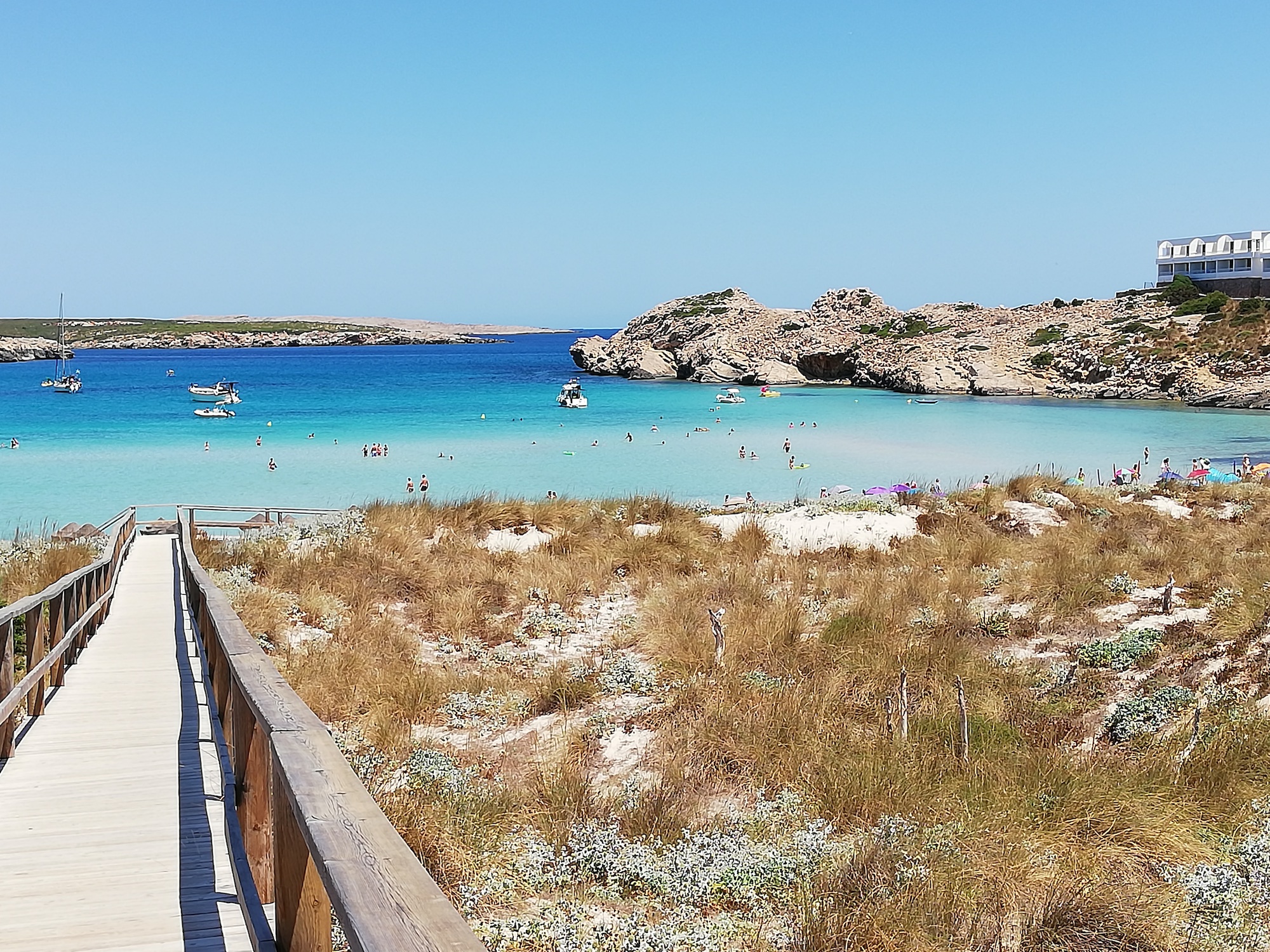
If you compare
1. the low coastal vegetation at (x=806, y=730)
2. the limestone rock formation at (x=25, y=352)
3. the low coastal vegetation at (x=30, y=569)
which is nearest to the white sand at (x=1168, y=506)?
the low coastal vegetation at (x=806, y=730)

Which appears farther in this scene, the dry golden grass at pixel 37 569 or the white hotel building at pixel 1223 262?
the white hotel building at pixel 1223 262

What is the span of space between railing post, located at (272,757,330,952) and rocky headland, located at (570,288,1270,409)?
67031 millimetres

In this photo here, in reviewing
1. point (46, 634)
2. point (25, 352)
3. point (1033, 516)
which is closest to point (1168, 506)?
point (1033, 516)

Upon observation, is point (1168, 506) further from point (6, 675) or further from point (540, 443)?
point (540, 443)

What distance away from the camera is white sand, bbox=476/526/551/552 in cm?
1447

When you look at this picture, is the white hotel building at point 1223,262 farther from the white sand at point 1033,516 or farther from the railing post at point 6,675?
the railing post at point 6,675

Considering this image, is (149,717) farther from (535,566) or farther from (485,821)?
(535,566)

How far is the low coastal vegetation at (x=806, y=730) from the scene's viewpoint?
14.2 feet

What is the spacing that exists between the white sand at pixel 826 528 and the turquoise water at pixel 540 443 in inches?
601

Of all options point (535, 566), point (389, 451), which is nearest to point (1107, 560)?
point (535, 566)

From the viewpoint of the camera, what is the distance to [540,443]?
157ft

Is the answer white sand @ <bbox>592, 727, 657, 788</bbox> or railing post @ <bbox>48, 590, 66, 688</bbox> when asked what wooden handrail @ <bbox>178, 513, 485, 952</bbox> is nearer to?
white sand @ <bbox>592, 727, 657, 788</bbox>

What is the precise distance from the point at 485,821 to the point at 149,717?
2.80 metres

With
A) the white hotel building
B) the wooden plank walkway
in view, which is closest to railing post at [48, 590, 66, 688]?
the wooden plank walkway
